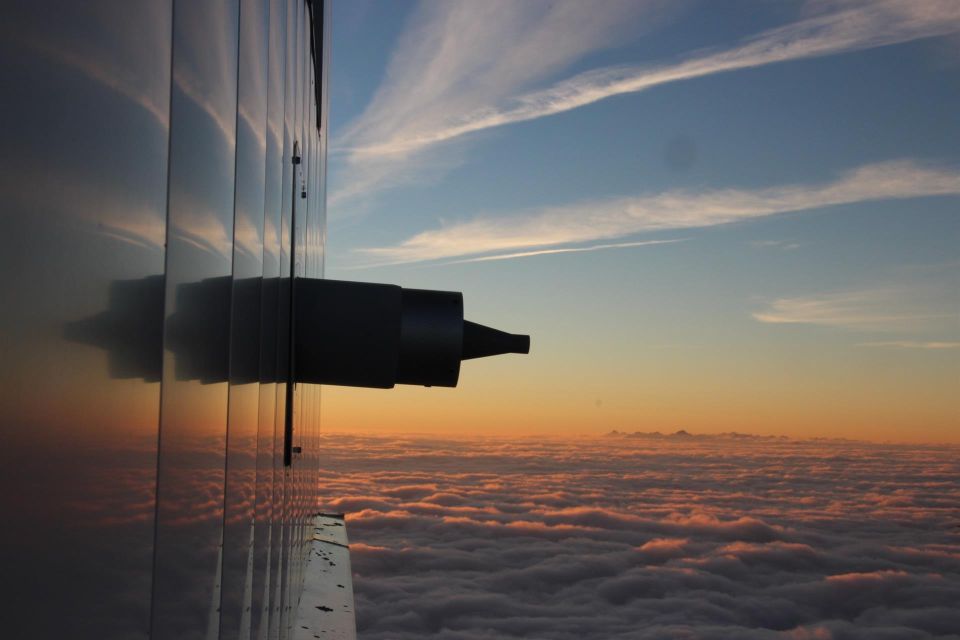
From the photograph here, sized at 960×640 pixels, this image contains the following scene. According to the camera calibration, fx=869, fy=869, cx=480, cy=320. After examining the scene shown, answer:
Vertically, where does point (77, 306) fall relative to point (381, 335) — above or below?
below

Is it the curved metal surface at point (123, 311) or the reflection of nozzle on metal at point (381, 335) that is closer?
the curved metal surface at point (123, 311)

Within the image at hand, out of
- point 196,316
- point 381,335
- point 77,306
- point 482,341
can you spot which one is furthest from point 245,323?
point 77,306

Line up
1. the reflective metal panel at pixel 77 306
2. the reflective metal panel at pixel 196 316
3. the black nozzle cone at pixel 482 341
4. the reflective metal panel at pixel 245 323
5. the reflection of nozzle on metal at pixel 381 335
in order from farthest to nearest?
the black nozzle cone at pixel 482 341 → the reflection of nozzle on metal at pixel 381 335 → the reflective metal panel at pixel 245 323 → the reflective metal panel at pixel 196 316 → the reflective metal panel at pixel 77 306

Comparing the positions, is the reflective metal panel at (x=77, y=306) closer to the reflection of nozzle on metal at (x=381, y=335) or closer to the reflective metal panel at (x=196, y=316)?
the reflective metal panel at (x=196, y=316)

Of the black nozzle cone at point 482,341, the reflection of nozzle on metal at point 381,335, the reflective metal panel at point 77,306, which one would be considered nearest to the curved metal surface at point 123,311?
the reflective metal panel at point 77,306

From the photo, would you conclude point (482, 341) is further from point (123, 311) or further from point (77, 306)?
point (77, 306)

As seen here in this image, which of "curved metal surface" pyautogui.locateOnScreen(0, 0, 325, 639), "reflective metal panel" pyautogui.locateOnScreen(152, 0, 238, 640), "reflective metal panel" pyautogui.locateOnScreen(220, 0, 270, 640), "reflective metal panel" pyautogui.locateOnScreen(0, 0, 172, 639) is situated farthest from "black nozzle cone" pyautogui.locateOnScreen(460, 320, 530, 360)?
"reflective metal panel" pyautogui.locateOnScreen(0, 0, 172, 639)
